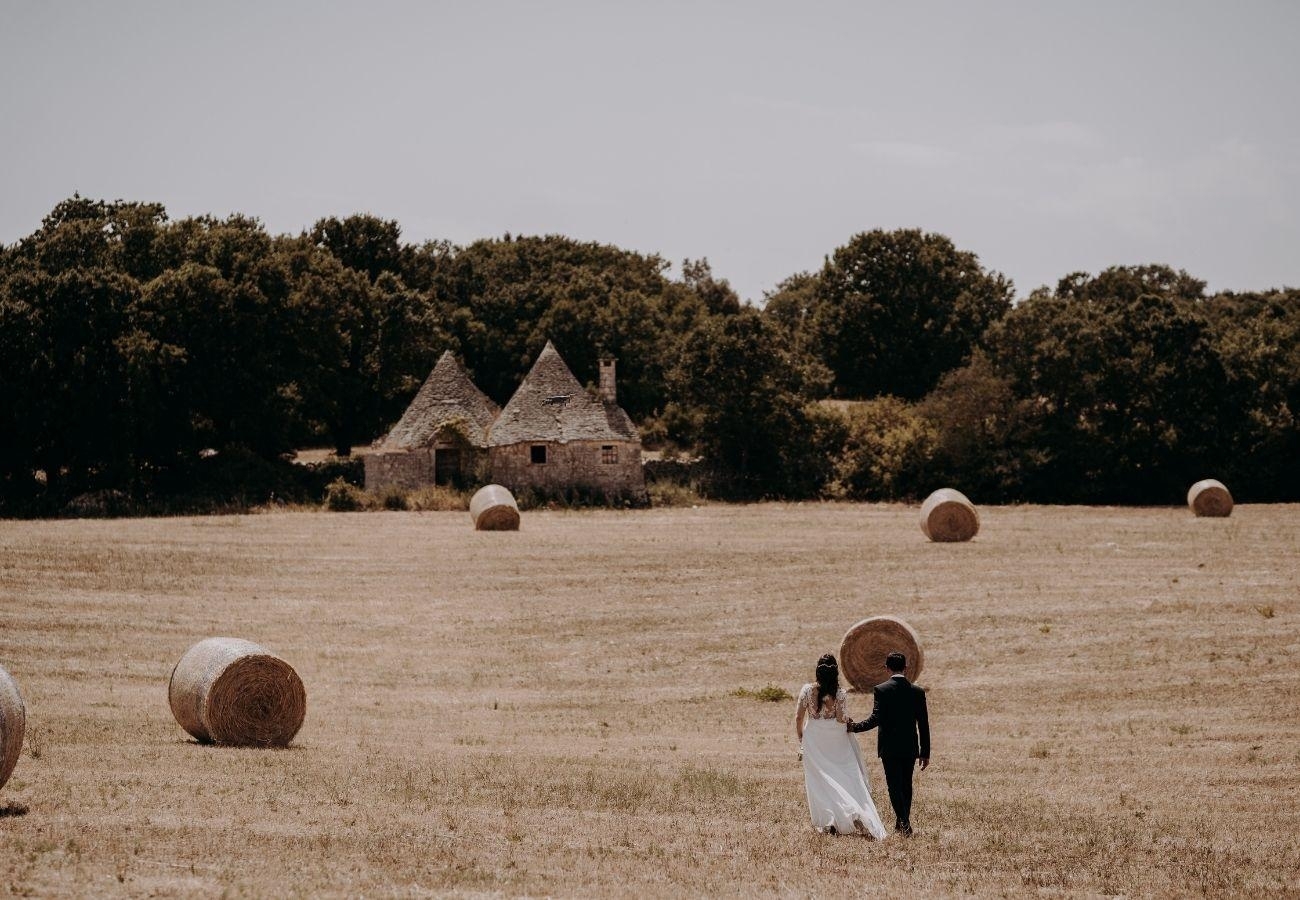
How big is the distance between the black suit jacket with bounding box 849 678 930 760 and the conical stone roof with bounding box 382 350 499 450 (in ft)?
152

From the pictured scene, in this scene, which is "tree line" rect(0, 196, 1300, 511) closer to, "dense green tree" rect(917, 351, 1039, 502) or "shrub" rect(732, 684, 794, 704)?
"dense green tree" rect(917, 351, 1039, 502)

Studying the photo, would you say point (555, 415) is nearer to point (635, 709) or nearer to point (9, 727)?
point (635, 709)

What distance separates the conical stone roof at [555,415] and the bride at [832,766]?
44.9 m

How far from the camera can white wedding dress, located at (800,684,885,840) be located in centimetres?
1304

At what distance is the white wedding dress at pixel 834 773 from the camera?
513 inches

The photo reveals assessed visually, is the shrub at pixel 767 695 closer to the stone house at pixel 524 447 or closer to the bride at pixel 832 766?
the bride at pixel 832 766

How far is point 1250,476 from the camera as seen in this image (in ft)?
195

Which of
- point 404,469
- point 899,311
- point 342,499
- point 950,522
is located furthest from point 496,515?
point 899,311

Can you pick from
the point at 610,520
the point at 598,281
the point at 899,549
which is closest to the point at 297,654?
the point at 899,549

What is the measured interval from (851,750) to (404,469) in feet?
152

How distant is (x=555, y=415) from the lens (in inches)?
2325

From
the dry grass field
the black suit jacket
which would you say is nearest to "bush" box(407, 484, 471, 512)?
the dry grass field

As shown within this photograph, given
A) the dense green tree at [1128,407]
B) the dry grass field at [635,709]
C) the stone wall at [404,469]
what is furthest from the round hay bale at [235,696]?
the dense green tree at [1128,407]

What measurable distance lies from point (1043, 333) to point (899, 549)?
86.8 ft
